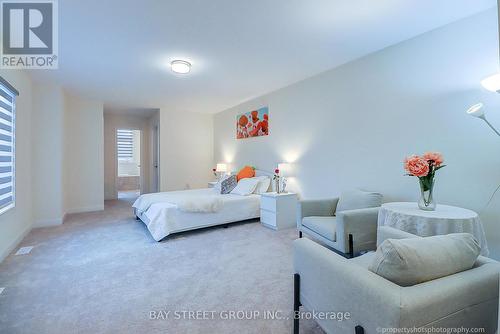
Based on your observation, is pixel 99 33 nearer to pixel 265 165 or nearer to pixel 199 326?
pixel 199 326

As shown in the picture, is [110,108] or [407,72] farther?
[110,108]

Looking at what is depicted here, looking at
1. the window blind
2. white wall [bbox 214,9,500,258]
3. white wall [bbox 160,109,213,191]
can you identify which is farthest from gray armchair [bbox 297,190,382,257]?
the window blind

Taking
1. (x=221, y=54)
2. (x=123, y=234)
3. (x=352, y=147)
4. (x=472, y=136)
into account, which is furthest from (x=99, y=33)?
(x=472, y=136)

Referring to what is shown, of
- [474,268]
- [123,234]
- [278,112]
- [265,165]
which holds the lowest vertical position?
[123,234]

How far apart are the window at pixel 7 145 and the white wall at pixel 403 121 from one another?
382 centimetres

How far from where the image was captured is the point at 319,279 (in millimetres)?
1214

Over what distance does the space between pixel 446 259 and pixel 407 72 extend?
7.47 feet

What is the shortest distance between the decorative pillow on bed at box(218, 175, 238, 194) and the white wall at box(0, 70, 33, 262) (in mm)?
2925

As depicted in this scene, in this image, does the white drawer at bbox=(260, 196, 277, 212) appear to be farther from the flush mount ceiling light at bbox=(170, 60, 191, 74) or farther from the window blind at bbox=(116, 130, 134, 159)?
the window blind at bbox=(116, 130, 134, 159)

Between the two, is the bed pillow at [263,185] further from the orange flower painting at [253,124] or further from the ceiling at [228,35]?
the ceiling at [228,35]

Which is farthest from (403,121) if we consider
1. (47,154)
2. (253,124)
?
(47,154)
